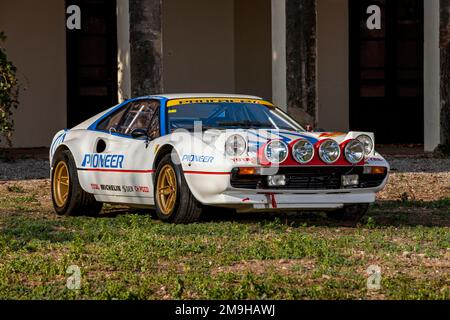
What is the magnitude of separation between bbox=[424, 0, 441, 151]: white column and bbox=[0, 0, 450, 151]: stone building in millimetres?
15

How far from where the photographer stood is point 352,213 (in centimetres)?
1071

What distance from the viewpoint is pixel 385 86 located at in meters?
20.8

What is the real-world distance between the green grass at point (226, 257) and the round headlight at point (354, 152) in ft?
1.74

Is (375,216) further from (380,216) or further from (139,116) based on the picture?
(139,116)

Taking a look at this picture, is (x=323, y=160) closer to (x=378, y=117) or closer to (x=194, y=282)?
(x=194, y=282)

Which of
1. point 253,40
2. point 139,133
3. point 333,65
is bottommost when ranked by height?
point 139,133

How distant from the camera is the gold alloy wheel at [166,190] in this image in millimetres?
10188

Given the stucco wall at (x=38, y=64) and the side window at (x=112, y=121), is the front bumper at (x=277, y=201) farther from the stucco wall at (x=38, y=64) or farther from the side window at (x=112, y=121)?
the stucco wall at (x=38, y=64)

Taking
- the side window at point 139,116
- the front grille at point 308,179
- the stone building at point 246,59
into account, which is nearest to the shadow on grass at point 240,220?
the front grille at point 308,179

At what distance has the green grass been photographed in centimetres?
689

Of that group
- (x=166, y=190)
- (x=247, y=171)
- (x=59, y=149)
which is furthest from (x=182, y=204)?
(x=59, y=149)

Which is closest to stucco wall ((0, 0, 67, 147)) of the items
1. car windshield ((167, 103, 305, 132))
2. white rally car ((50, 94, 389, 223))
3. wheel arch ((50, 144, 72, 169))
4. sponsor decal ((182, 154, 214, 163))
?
wheel arch ((50, 144, 72, 169))

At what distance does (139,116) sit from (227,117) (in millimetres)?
913

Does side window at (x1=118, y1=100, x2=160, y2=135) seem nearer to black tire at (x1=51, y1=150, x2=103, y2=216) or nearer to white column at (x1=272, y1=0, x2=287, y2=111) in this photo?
black tire at (x1=51, y1=150, x2=103, y2=216)
